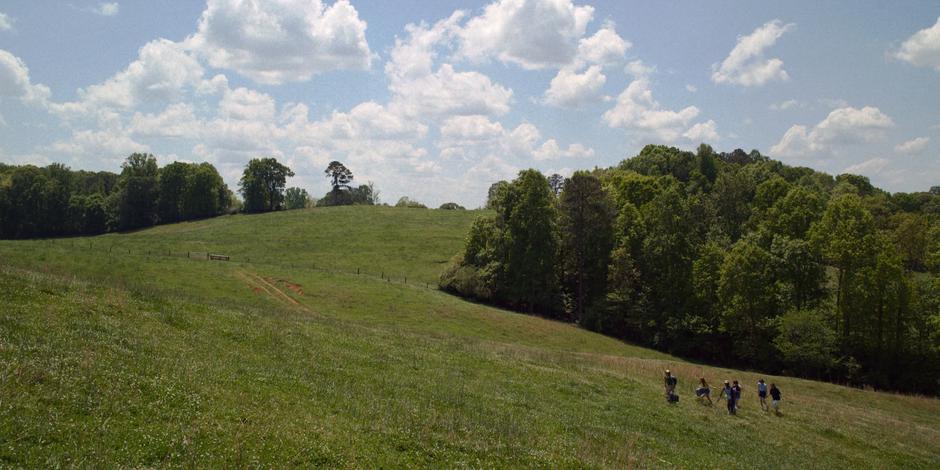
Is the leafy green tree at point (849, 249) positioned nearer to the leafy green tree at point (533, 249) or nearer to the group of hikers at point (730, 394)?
the group of hikers at point (730, 394)

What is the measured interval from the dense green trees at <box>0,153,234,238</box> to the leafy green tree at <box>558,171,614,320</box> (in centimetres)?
9855

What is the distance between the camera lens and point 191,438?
12484 millimetres

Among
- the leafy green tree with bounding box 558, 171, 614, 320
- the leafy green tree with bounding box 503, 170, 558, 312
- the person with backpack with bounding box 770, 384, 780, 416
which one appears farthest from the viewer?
the leafy green tree with bounding box 558, 171, 614, 320

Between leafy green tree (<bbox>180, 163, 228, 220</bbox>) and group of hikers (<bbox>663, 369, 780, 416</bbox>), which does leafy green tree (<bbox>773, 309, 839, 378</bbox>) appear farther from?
leafy green tree (<bbox>180, 163, 228, 220</bbox>)

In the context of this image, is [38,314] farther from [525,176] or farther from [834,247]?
[834,247]

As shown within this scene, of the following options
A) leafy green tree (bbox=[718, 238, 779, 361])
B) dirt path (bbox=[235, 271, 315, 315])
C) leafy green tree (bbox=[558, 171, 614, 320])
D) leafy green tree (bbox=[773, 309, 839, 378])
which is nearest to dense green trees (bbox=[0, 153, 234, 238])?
dirt path (bbox=[235, 271, 315, 315])

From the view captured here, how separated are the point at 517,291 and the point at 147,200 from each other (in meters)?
102

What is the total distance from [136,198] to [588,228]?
109 m

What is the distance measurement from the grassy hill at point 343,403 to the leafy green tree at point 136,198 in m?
82.6

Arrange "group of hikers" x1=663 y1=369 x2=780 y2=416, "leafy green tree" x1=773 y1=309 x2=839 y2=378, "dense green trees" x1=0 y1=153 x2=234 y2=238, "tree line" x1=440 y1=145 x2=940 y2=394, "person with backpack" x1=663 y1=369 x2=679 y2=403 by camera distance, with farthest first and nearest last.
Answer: "dense green trees" x1=0 y1=153 x2=234 y2=238 → "tree line" x1=440 y1=145 x2=940 y2=394 → "leafy green tree" x1=773 y1=309 x2=839 y2=378 → "group of hikers" x1=663 y1=369 x2=780 y2=416 → "person with backpack" x1=663 y1=369 x2=679 y2=403

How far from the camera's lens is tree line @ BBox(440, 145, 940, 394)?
50.5 m

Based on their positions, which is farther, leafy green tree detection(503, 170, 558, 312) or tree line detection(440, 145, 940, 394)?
leafy green tree detection(503, 170, 558, 312)

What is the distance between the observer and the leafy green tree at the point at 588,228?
67.6 metres

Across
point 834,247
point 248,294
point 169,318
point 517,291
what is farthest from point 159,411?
point 834,247
